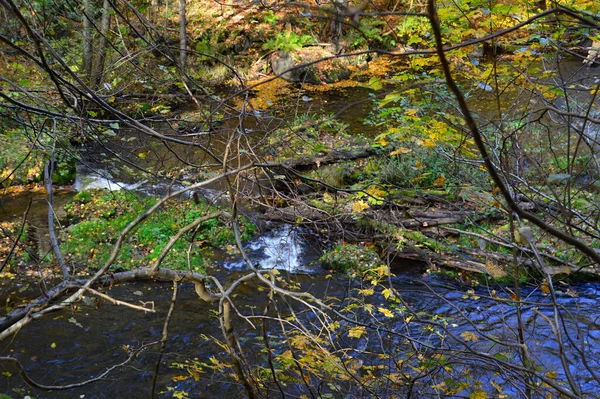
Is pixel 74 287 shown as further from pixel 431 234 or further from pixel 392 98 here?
pixel 431 234

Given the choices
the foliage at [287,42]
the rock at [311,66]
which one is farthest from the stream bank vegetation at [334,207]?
the foliage at [287,42]

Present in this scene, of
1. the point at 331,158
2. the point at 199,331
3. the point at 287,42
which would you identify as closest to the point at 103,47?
the point at 331,158

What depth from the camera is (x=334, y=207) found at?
3.03 meters

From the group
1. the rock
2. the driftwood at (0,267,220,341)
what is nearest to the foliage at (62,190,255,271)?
the driftwood at (0,267,220,341)

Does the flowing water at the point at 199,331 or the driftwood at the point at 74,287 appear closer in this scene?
the driftwood at the point at 74,287

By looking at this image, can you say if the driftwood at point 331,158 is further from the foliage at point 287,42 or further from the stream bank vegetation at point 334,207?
the foliage at point 287,42

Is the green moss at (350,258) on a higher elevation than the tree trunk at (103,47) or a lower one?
lower

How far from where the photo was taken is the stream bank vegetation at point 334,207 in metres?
2.44

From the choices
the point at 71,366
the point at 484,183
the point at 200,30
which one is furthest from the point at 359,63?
the point at 71,366

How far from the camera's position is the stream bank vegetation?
8.02 ft

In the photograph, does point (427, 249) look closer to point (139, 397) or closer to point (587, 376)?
point (587, 376)

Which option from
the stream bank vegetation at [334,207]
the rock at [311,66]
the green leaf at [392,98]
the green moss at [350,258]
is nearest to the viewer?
the stream bank vegetation at [334,207]

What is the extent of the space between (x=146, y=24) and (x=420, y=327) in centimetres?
452

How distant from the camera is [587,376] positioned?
15.2ft
